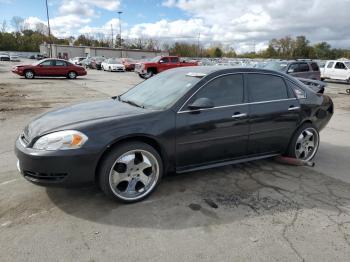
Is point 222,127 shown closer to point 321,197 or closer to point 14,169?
point 321,197

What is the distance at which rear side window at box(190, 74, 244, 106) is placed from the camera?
429cm

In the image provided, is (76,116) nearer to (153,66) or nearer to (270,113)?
(270,113)

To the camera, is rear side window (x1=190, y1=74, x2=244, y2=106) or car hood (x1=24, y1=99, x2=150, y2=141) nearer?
car hood (x1=24, y1=99, x2=150, y2=141)

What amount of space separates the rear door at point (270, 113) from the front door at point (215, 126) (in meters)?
0.17

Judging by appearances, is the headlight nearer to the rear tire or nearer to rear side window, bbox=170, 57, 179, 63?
the rear tire

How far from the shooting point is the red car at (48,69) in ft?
76.9

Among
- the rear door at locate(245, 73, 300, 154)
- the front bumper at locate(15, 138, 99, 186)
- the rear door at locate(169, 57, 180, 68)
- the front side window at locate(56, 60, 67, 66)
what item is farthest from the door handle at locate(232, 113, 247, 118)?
the rear door at locate(169, 57, 180, 68)

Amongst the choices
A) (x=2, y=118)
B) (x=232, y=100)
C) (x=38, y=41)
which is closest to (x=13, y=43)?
(x=38, y=41)

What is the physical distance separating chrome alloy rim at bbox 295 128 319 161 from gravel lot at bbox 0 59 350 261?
411 millimetres

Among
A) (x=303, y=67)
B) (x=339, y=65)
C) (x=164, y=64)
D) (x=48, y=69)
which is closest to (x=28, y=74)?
(x=48, y=69)

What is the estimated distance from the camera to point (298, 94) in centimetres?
518

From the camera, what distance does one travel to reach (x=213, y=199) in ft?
12.9

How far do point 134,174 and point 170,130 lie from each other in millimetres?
673

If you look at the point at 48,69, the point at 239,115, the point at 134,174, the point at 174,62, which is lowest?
the point at 134,174
